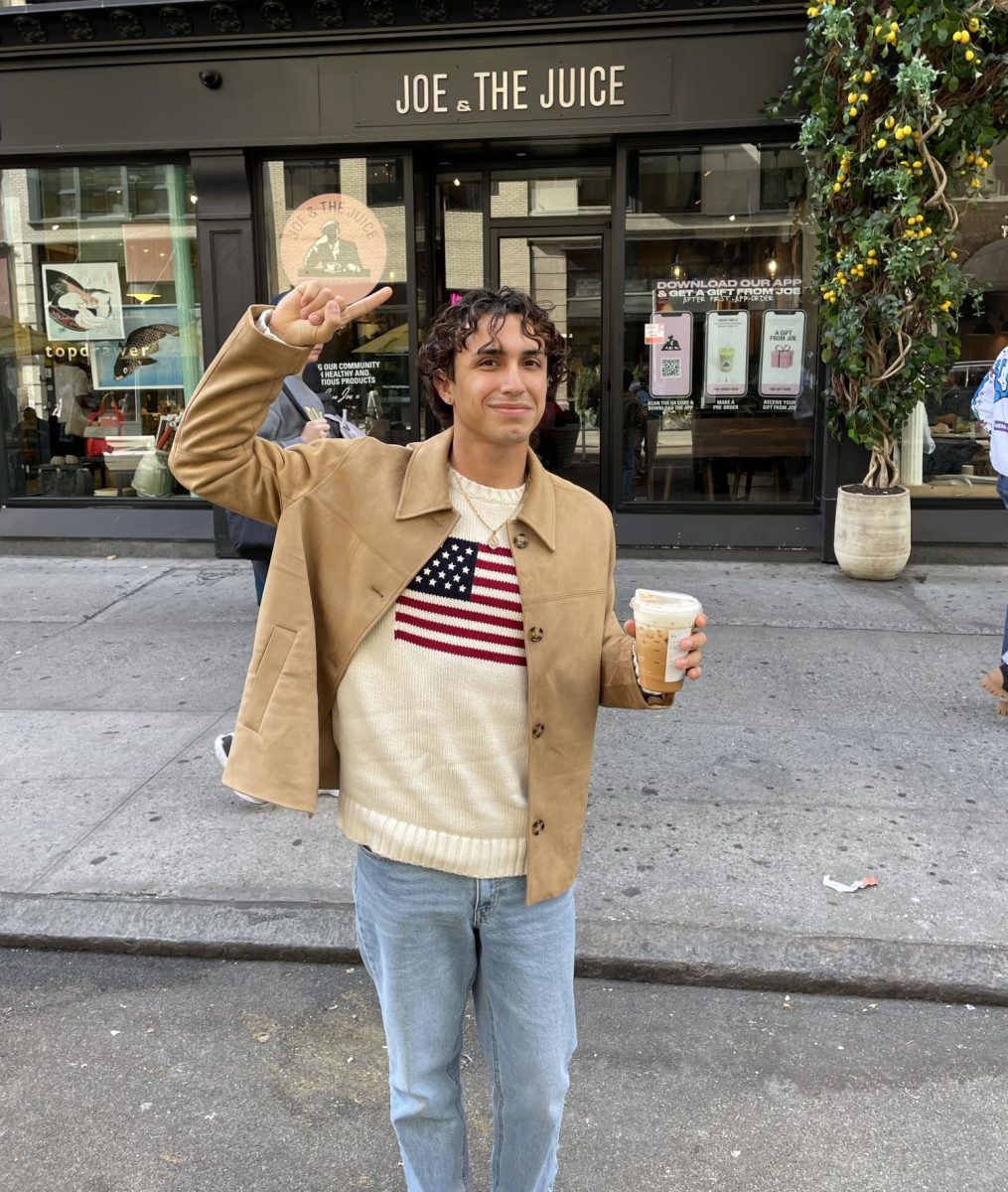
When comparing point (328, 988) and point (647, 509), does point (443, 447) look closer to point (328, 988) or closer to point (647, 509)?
point (328, 988)

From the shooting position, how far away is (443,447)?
1.96 meters

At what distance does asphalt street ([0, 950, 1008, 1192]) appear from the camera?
2.46m

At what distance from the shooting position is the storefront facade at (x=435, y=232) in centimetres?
804

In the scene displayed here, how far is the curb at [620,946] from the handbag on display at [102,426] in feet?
21.7

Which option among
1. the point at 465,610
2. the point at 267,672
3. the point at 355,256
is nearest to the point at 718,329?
the point at 355,256

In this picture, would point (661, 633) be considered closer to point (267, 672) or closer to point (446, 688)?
point (446, 688)

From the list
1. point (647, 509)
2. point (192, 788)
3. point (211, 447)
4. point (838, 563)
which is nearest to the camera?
point (211, 447)

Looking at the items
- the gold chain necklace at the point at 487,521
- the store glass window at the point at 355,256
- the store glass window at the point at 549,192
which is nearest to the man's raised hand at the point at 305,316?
the gold chain necklace at the point at 487,521

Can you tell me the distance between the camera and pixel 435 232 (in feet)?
30.0

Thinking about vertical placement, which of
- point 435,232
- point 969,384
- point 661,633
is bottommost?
point 661,633

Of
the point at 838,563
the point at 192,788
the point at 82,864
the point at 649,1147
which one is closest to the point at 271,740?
the point at 649,1147

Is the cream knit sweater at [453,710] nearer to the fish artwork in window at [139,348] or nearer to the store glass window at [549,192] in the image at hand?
the store glass window at [549,192]

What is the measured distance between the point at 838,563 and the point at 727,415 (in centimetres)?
153

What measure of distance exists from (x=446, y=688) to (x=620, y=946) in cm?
173
